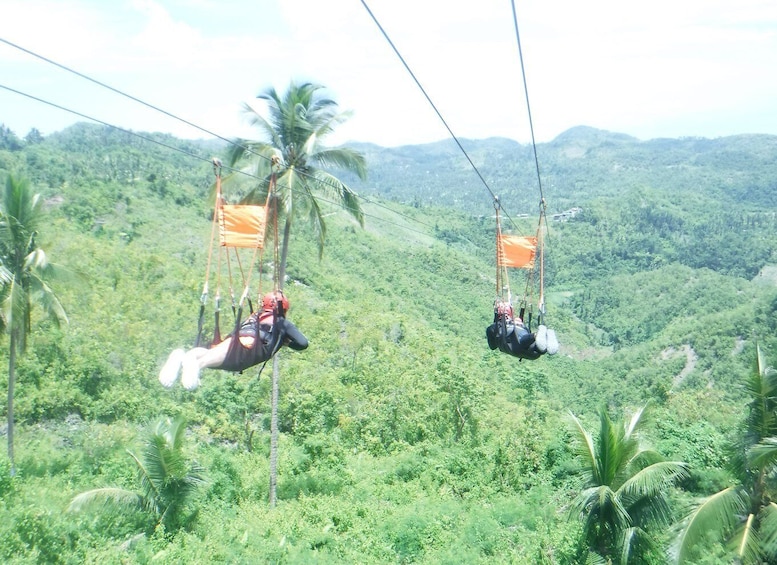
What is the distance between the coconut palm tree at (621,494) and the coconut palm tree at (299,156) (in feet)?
24.8

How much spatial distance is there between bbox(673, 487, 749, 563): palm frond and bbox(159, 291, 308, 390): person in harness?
23.2 ft

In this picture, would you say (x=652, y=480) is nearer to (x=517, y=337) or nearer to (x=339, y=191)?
(x=517, y=337)

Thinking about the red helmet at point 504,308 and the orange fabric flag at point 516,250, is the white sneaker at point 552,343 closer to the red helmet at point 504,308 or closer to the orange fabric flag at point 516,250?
the red helmet at point 504,308

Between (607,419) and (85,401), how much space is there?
15983mm

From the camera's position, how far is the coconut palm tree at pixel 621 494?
1109 cm

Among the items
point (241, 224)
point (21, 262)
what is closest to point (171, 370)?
point (241, 224)

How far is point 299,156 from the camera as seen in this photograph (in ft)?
45.9

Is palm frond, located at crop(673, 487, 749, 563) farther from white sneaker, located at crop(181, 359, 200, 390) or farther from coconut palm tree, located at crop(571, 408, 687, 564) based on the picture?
white sneaker, located at crop(181, 359, 200, 390)

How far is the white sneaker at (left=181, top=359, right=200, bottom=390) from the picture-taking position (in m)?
6.34

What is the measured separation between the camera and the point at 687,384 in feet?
183

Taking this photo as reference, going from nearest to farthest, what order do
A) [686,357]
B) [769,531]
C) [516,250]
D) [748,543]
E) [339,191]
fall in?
[769,531] < [748,543] < [516,250] < [339,191] < [686,357]

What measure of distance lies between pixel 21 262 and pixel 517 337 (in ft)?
38.2

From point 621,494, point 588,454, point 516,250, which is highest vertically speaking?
point 516,250

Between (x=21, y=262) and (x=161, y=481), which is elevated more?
(x=21, y=262)
